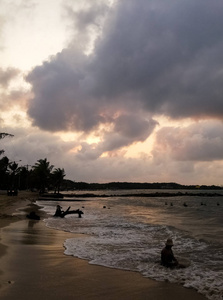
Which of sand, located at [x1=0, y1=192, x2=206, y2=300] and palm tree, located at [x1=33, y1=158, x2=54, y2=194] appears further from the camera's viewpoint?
palm tree, located at [x1=33, y1=158, x2=54, y2=194]

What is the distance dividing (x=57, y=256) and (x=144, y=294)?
480 centimetres

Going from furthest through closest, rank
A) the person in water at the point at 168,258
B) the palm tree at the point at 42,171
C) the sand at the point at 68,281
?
the palm tree at the point at 42,171 < the person in water at the point at 168,258 < the sand at the point at 68,281

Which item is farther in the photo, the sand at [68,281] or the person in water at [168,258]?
the person in water at [168,258]

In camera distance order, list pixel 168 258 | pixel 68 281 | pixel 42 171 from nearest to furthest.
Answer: pixel 68 281
pixel 168 258
pixel 42 171

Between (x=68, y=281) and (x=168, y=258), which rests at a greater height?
(x=168, y=258)

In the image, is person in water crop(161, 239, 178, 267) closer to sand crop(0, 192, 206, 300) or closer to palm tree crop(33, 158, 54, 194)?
sand crop(0, 192, 206, 300)

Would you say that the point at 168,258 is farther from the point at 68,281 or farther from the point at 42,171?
the point at 42,171

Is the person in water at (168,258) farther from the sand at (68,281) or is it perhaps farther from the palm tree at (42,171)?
the palm tree at (42,171)

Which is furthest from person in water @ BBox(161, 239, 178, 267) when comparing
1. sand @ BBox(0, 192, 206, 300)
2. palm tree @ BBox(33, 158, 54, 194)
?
palm tree @ BBox(33, 158, 54, 194)

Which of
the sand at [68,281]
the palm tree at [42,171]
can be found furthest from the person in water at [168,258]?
the palm tree at [42,171]

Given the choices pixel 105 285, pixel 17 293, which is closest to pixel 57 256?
pixel 105 285

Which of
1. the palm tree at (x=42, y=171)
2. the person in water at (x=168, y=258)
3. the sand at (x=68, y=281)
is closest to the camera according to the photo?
the sand at (x=68, y=281)

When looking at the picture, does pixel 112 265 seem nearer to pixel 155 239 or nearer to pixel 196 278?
pixel 196 278

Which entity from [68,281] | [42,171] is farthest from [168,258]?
[42,171]
